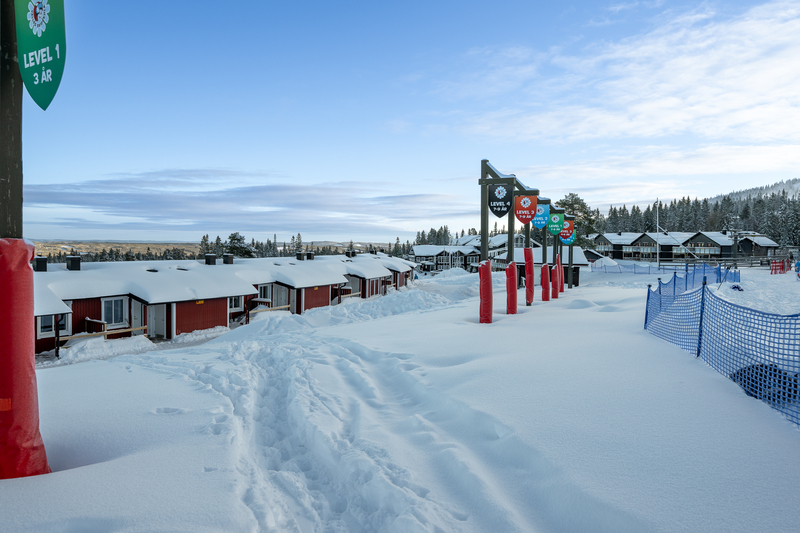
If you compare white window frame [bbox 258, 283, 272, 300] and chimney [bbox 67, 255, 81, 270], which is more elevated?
chimney [bbox 67, 255, 81, 270]

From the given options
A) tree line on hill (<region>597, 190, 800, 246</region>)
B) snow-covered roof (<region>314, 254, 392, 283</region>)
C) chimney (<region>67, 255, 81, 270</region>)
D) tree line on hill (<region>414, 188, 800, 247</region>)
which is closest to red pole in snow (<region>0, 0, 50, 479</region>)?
chimney (<region>67, 255, 81, 270</region>)

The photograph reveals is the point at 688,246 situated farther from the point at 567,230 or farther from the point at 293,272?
the point at 293,272

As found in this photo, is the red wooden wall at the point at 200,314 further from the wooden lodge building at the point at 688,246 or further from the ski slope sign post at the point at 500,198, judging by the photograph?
the wooden lodge building at the point at 688,246

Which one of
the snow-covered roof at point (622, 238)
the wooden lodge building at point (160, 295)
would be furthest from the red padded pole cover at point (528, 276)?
the snow-covered roof at point (622, 238)

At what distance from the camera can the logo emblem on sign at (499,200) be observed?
14211 mm

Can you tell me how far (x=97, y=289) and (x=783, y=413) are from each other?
78.4ft

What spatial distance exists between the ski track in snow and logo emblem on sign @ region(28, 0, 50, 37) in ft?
13.8

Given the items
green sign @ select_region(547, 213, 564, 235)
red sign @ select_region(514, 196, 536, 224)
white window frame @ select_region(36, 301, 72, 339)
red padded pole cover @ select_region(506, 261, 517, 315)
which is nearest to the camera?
red padded pole cover @ select_region(506, 261, 517, 315)

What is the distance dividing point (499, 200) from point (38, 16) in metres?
12.6

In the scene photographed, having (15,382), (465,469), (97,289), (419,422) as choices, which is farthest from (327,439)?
(97,289)

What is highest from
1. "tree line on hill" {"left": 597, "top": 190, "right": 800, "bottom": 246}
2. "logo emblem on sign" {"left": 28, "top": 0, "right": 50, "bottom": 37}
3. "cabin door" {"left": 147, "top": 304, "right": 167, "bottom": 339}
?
"tree line on hill" {"left": 597, "top": 190, "right": 800, "bottom": 246}

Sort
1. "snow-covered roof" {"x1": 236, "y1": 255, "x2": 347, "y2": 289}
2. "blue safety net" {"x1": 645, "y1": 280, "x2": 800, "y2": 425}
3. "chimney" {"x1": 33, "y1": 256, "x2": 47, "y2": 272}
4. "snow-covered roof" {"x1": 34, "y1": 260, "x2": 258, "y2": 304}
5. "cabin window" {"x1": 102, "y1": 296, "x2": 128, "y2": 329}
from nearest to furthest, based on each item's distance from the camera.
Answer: "blue safety net" {"x1": 645, "y1": 280, "x2": 800, "y2": 425}, "snow-covered roof" {"x1": 34, "y1": 260, "x2": 258, "y2": 304}, "chimney" {"x1": 33, "y1": 256, "x2": 47, "y2": 272}, "cabin window" {"x1": 102, "y1": 296, "x2": 128, "y2": 329}, "snow-covered roof" {"x1": 236, "y1": 255, "x2": 347, "y2": 289}

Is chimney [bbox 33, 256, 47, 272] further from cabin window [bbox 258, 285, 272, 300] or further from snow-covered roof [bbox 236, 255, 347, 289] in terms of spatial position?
cabin window [bbox 258, 285, 272, 300]

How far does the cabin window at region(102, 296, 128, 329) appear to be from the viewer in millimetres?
20266
